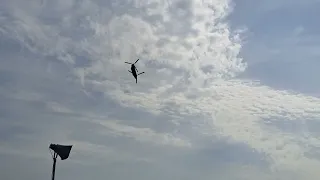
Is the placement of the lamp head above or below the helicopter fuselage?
below

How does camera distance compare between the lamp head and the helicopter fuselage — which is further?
the lamp head

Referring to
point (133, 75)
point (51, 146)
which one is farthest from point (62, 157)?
point (133, 75)

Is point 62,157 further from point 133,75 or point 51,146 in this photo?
point 133,75

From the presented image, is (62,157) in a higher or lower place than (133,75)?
lower

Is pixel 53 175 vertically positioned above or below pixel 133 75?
below

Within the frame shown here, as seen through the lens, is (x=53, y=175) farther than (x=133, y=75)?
Yes

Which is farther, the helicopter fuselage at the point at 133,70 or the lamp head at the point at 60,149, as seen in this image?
the lamp head at the point at 60,149

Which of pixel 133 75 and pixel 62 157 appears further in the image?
pixel 62 157

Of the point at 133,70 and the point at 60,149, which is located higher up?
the point at 133,70

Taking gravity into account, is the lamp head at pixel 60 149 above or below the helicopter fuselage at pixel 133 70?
below

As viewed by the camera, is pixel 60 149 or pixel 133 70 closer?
pixel 133 70
